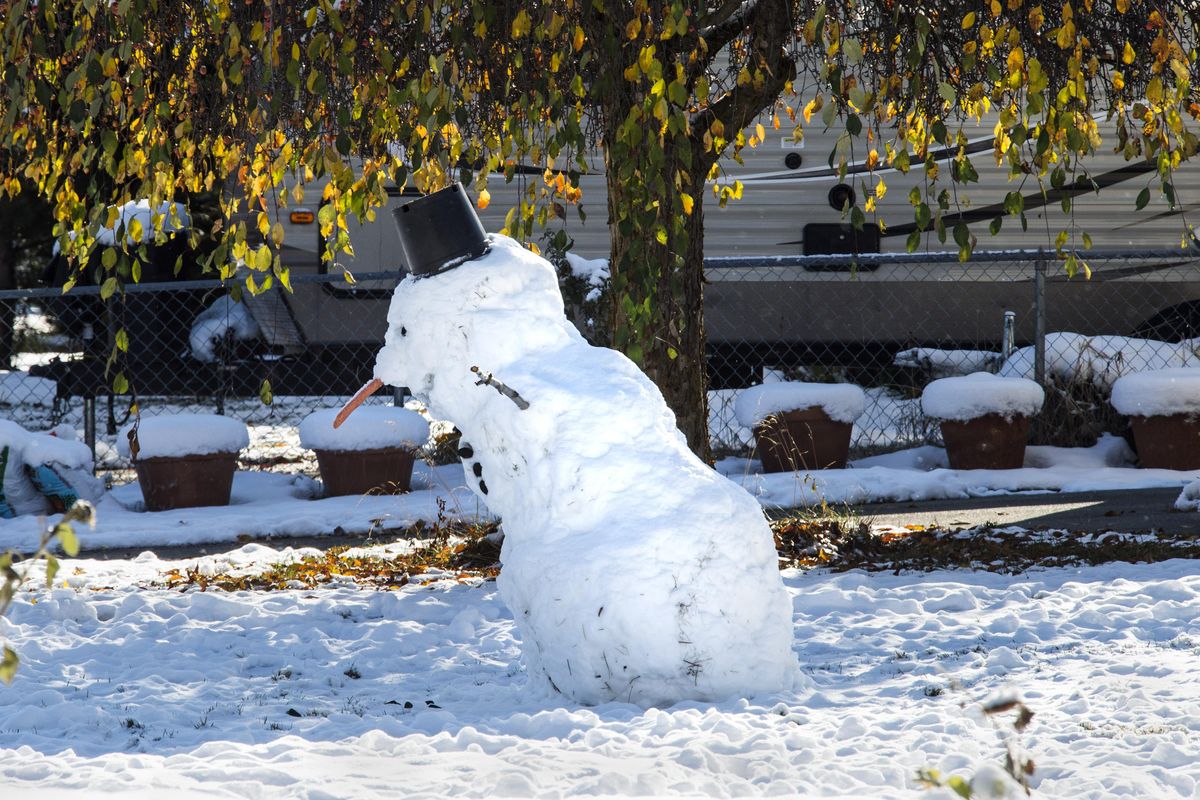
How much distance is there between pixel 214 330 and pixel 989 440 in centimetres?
620

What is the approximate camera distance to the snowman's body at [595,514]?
3.12m

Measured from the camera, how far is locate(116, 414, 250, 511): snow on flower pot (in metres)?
6.89

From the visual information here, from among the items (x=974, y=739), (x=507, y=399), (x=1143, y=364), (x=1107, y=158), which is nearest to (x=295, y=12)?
(x=507, y=399)

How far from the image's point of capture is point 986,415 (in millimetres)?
7508

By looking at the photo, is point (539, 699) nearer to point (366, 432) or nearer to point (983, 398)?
point (366, 432)

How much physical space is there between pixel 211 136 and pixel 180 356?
587 centimetres

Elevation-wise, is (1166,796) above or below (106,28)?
below

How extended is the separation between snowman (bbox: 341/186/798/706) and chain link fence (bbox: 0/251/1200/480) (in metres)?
5.13

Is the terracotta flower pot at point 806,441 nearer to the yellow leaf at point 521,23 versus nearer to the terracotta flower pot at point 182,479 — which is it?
the terracotta flower pot at point 182,479

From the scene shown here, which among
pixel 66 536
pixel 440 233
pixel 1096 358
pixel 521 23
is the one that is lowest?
pixel 1096 358

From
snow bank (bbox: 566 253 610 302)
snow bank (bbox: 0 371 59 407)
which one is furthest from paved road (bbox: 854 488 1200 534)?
snow bank (bbox: 0 371 59 407)

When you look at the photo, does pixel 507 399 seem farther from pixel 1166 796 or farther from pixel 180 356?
pixel 180 356

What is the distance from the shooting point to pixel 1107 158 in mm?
9969

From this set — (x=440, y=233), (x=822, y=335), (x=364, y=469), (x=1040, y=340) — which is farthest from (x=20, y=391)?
(x=440, y=233)
